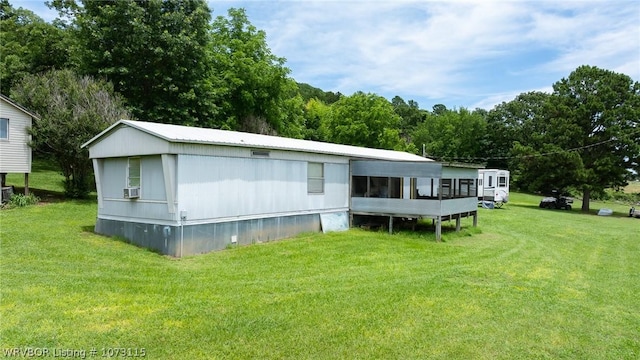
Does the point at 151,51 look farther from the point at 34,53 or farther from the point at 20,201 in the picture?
the point at 34,53

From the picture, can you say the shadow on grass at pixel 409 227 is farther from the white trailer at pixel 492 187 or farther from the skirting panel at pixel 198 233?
the white trailer at pixel 492 187

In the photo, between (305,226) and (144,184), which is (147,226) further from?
(305,226)

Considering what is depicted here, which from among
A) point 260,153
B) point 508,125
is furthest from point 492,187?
point 508,125

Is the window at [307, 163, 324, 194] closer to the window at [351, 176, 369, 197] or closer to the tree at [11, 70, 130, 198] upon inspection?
the window at [351, 176, 369, 197]

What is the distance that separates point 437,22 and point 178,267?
11.7 meters

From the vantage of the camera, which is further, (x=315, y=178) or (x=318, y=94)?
(x=318, y=94)

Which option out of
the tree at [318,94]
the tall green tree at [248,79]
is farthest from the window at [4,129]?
the tree at [318,94]

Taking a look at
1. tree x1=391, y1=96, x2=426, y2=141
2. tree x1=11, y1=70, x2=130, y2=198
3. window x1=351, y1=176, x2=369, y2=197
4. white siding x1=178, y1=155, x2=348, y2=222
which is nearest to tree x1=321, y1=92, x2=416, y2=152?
tree x1=391, y1=96, x2=426, y2=141

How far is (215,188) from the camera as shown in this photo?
10.9 meters

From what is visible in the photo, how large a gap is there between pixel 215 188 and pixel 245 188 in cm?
103

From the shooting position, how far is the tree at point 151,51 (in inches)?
834

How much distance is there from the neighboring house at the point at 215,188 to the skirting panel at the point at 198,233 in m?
0.02

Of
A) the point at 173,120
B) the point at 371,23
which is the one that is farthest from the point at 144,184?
the point at 173,120

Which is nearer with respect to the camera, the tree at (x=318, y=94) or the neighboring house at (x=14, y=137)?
the neighboring house at (x=14, y=137)
